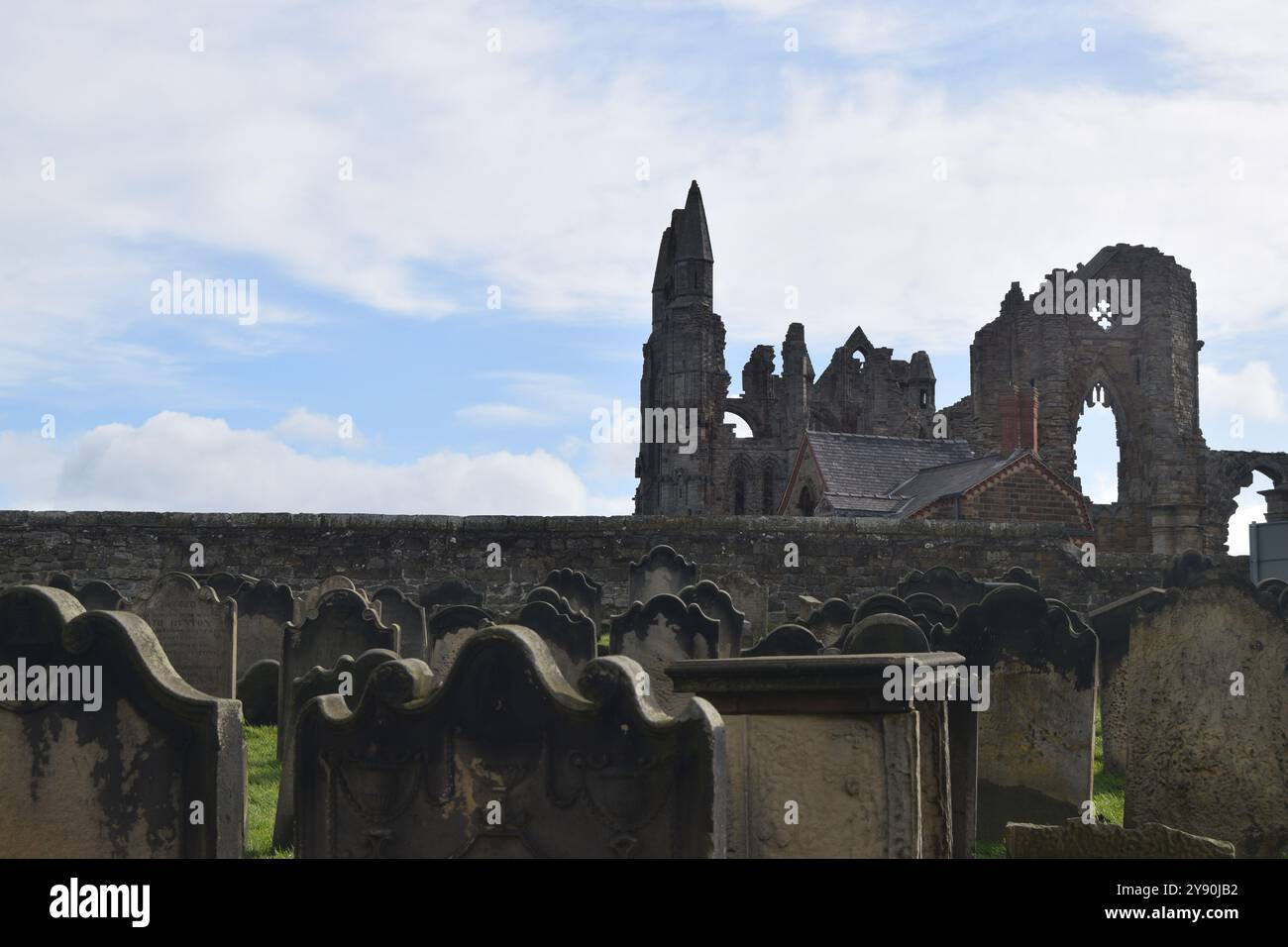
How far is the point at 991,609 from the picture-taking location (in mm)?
8211

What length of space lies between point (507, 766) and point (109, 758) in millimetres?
1449

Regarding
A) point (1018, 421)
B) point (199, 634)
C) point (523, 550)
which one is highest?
point (1018, 421)

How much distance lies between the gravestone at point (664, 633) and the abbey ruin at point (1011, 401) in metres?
15.3

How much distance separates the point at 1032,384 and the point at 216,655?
105 feet

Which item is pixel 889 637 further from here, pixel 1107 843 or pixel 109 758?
pixel 109 758

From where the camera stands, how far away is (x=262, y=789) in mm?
9000

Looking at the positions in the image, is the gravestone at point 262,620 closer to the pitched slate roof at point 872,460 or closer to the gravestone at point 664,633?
the gravestone at point 664,633

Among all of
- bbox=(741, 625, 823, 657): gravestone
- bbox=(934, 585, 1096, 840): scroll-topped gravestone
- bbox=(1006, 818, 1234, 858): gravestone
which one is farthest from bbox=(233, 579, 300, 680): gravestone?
bbox=(1006, 818, 1234, 858): gravestone

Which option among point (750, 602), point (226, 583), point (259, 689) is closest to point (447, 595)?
point (226, 583)

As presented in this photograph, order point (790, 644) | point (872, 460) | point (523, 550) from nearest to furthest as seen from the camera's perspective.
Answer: point (790, 644) → point (523, 550) → point (872, 460)

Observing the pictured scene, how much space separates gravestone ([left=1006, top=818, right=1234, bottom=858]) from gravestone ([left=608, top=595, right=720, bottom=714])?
15.6ft
